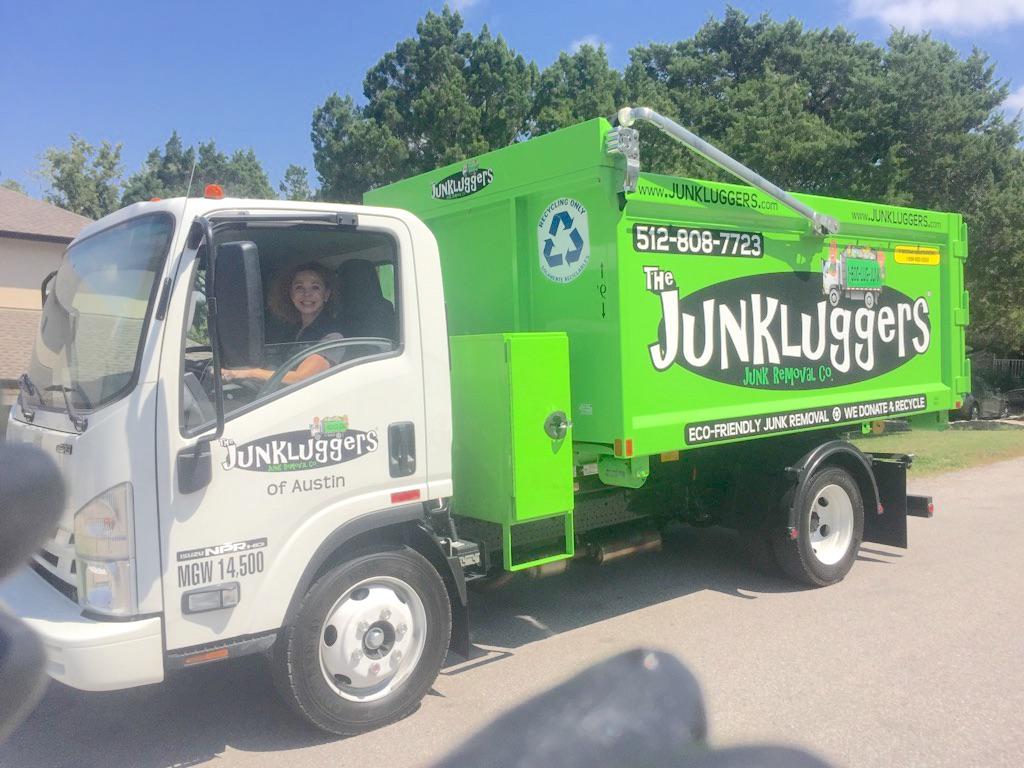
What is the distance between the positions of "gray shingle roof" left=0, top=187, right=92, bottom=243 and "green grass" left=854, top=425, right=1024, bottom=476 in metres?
16.0

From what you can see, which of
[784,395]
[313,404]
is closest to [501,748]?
[313,404]

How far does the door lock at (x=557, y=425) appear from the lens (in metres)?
4.51

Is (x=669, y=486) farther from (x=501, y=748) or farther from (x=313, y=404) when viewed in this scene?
(x=313, y=404)

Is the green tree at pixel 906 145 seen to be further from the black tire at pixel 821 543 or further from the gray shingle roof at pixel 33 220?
the gray shingle roof at pixel 33 220

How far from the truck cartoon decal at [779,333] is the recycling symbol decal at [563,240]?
42 centimetres

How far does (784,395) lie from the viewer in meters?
5.83

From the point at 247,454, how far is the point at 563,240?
226 centimetres

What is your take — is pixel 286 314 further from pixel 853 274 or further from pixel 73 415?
pixel 853 274

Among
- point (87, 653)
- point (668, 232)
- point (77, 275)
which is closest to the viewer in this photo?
point (87, 653)

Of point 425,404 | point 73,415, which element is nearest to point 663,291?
point 425,404

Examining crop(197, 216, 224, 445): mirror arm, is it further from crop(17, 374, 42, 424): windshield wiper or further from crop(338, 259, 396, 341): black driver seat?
crop(17, 374, 42, 424): windshield wiper

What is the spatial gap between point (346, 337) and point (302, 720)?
179 cm

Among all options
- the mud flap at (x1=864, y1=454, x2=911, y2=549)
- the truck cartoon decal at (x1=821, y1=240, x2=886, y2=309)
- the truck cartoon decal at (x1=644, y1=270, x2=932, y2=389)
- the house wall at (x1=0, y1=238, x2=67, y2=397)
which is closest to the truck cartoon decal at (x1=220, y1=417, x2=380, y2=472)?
the truck cartoon decal at (x1=644, y1=270, x2=932, y2=389)

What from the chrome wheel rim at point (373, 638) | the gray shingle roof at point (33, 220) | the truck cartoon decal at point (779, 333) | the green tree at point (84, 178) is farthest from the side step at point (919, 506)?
the green tree at point (84, 178)
